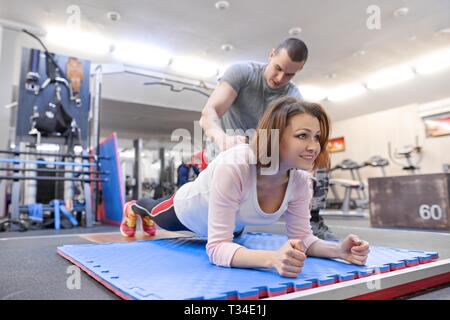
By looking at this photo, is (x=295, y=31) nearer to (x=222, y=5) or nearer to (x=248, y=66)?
(x=222, y=5)

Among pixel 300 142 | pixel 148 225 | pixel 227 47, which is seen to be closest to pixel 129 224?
pixel 148 225

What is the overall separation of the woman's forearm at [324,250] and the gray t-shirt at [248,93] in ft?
2.71

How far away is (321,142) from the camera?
3.47 ft

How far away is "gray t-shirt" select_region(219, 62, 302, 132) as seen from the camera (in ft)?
5.60

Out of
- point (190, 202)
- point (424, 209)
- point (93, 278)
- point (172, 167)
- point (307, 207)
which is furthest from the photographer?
point (172, 167)

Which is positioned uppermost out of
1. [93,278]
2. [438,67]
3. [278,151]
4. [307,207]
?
[438,67]

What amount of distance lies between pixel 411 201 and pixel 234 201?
2490 millimetres

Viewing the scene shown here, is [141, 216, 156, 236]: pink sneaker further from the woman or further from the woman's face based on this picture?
the woman's face

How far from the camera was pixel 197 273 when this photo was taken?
3.01ft

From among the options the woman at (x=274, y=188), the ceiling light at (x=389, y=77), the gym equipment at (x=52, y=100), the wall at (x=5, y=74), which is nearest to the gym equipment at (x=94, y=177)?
the gym equipment at (x=52, y=100)

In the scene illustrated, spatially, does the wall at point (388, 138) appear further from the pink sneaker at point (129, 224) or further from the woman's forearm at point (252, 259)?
the woman's forearm at point (252, 259)
